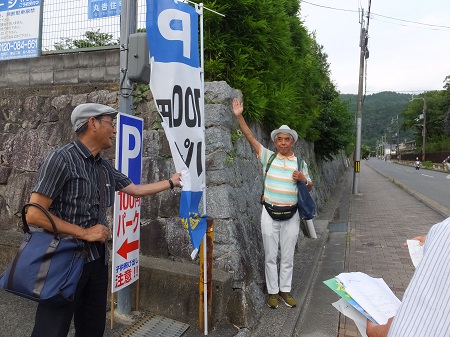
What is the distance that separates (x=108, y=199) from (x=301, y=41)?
7.58 m

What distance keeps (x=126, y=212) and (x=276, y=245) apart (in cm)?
160

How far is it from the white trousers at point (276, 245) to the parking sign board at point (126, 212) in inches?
52.4

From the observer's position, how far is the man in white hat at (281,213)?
3928mm

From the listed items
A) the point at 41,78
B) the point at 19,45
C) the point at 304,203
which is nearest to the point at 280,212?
the point at 304,203

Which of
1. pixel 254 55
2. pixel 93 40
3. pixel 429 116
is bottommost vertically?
pixel 254 55

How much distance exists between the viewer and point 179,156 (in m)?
2.88

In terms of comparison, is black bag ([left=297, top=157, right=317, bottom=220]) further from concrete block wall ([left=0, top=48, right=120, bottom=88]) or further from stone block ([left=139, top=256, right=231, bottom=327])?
concrete block wall ([left=0, top=48, right=120, bottom=88])

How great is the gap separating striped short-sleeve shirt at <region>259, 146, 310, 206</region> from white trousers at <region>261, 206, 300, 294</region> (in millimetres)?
182

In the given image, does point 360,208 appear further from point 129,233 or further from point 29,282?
point 29,282

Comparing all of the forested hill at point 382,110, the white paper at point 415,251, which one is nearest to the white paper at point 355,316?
the white paper at point 415,251

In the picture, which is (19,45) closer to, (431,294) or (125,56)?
(125,56)

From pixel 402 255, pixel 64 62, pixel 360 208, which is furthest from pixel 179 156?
pixel 360 208

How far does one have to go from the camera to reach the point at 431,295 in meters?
0.95

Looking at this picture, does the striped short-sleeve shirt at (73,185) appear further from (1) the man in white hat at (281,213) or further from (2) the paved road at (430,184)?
(2) the paved road at (430,184)
